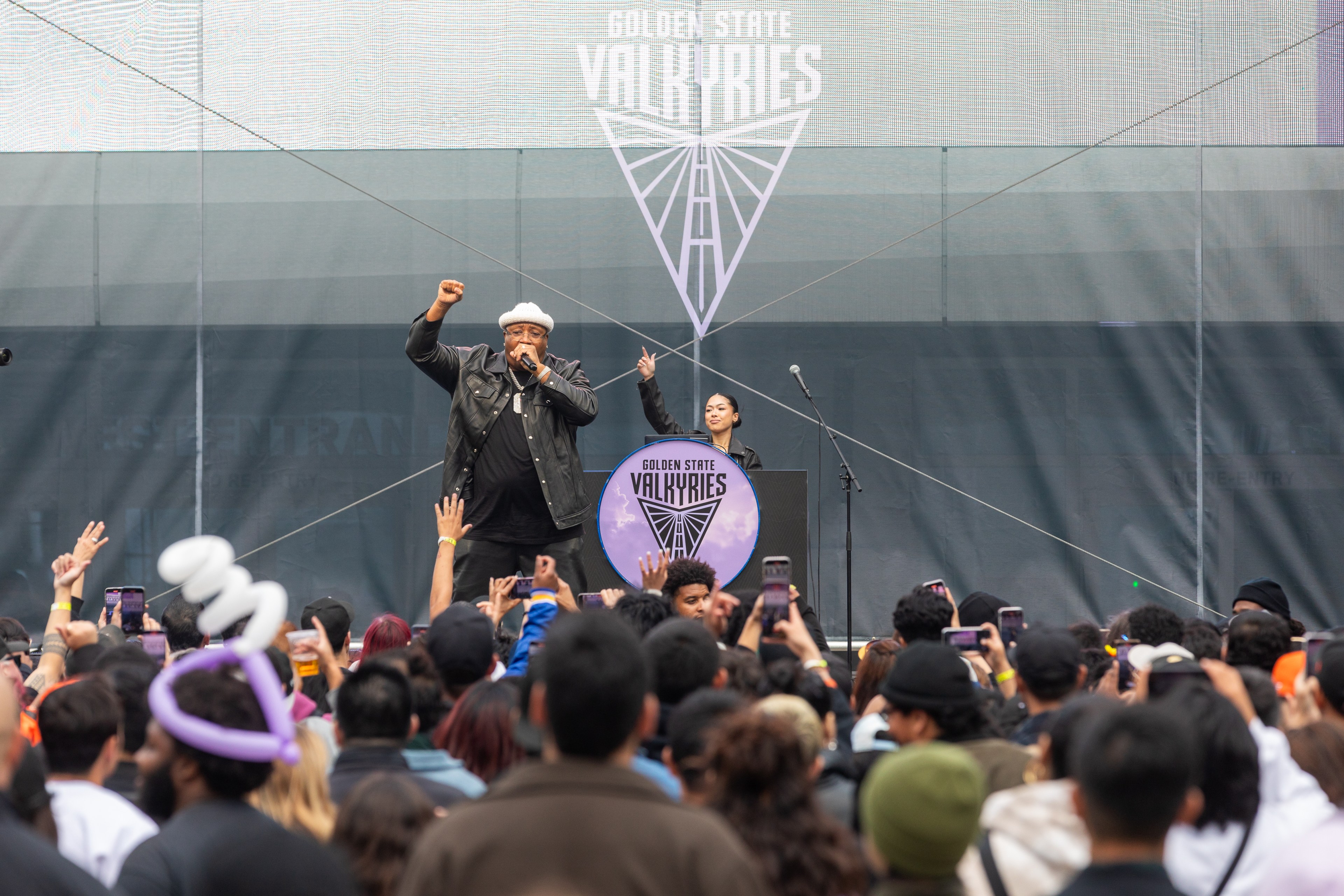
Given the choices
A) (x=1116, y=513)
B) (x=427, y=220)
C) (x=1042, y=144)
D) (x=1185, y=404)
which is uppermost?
(x=1042, y=144)

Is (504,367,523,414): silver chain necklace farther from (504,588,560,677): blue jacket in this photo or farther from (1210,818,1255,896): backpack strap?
(1210,818,1255,896): backpack strap

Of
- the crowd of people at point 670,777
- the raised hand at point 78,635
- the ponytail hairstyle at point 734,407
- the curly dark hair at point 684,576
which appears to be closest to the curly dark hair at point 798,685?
the crowd of people at point 670,777

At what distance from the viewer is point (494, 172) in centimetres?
737

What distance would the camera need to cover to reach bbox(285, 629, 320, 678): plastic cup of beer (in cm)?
300

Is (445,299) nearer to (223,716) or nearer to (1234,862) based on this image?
(223,716)

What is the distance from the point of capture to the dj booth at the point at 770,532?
5352 millimetres

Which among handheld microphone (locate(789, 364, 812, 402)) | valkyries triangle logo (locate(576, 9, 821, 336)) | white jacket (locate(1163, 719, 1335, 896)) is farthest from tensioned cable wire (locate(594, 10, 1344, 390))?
white jacket (locate(1163, 719, 1335, 896))

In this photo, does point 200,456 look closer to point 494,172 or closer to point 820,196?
point 494,172

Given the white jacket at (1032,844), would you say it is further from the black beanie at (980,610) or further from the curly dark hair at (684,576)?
the black beanie at (980,610)

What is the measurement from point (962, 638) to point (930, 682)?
102 centimetres

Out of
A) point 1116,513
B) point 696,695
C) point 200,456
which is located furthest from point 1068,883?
point 200,456

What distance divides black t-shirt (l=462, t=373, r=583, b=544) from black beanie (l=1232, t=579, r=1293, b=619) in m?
2.75

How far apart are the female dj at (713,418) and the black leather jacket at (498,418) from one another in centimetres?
103

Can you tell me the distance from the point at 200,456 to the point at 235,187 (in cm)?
155
